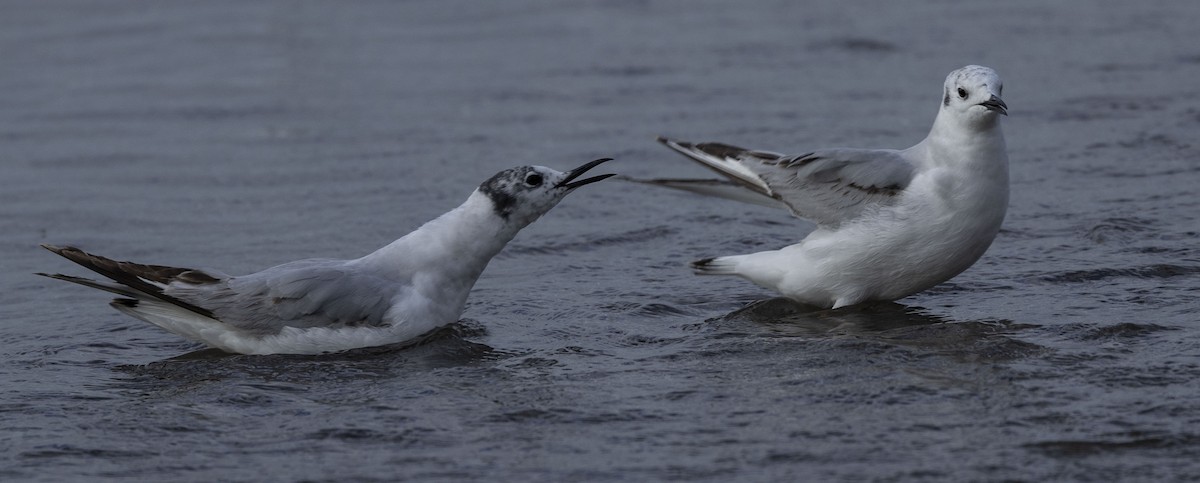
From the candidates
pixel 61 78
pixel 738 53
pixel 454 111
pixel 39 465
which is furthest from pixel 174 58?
pixel 39 465

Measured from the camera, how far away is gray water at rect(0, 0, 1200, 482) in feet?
19.6

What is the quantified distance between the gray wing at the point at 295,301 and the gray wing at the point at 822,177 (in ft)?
6.15

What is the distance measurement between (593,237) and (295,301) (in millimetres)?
2549

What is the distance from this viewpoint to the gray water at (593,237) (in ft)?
19.6

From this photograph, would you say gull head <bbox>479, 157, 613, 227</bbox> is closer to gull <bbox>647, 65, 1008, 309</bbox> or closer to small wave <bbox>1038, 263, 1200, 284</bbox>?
gull <bbox>647, 65, 1008, 309</bbox>

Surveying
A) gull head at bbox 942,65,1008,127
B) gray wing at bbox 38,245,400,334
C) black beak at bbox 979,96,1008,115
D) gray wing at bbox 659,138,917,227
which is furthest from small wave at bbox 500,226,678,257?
black beak at bbox 979,96,1008,115

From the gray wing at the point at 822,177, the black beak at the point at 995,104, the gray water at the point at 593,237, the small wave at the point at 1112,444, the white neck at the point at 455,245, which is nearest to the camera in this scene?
the small wave at the point at 1112,444

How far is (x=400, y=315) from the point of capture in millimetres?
7539

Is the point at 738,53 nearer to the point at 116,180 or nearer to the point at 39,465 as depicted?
the point at 116,180

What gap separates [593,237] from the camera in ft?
31.7

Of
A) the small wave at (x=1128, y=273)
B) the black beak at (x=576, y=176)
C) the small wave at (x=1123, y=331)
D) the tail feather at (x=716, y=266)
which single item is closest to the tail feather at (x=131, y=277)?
the black beak at (x=576, y=176)

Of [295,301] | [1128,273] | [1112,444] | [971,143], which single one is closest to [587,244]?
[295,301]

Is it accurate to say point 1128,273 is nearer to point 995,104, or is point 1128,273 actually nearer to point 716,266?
point 995,104

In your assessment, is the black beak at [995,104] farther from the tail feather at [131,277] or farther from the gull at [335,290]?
the tail feather at [131,277]
